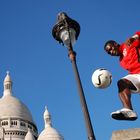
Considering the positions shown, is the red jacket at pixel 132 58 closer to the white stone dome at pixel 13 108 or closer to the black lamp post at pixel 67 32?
the black lamp post at pixel 67 32

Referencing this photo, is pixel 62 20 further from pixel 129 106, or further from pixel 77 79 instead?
pixel 129 106

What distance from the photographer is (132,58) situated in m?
6.65

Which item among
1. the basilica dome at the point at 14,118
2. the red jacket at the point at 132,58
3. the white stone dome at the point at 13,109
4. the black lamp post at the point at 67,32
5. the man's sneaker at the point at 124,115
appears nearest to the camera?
the man's sneaker at the point at 124,115

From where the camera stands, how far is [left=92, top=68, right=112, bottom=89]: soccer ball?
6.77 metres

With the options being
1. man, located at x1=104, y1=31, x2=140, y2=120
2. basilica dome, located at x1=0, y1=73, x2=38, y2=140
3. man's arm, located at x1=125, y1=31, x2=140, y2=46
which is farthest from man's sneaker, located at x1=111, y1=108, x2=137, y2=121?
basilica dome, located at x1=0, y1=73, x2=38, y2=140

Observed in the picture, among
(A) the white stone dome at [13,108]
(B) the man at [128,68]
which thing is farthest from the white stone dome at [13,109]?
(B) the man at [128,68]

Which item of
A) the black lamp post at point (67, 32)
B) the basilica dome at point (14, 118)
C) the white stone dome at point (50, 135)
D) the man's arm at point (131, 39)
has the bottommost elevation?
the man's arm at point (131, 39)

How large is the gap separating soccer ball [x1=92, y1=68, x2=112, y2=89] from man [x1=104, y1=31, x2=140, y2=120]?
281 millimetres

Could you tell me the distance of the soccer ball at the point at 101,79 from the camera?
6770 mm

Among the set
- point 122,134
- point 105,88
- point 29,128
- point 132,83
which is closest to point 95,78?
point 105,88

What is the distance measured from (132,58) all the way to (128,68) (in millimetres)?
161

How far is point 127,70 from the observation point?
6.76 metres

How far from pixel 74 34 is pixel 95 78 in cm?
172

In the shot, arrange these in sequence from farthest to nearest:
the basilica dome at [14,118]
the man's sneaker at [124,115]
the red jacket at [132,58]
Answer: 1. the basilica dome at [14,118]
2. the red jacket at [132,58]
3. the man's sneaker at [124,115]
